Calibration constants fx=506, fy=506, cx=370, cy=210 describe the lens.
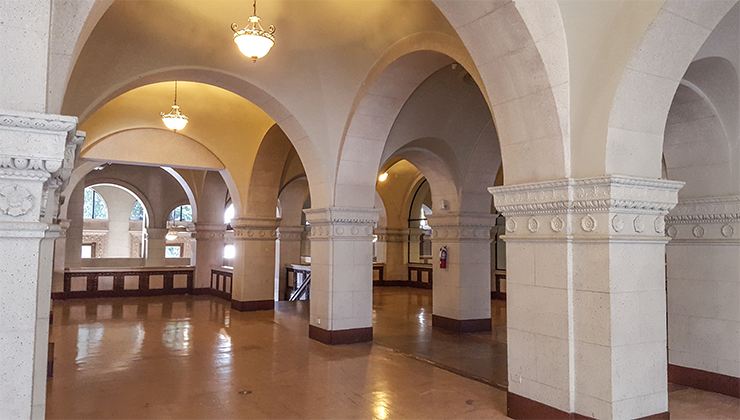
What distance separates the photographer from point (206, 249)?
16.8 m

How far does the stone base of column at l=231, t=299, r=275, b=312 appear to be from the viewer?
1286cm

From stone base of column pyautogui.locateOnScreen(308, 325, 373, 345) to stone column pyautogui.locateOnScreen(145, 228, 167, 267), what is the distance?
13970mm

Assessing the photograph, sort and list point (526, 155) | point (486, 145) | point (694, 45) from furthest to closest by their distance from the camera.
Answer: point (486, 145) → point (526, 155) → point (694, 45)

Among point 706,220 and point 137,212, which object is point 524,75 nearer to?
point 706,220

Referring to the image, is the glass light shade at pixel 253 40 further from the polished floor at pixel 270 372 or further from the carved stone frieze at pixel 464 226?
the carved stone frieze at pixel 464 226

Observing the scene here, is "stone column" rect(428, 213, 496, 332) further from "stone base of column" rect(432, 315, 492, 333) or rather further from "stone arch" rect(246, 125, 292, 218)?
"stone arch" rect(246, 125, 292, 218)

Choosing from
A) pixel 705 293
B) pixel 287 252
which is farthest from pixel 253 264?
pixel 705 293

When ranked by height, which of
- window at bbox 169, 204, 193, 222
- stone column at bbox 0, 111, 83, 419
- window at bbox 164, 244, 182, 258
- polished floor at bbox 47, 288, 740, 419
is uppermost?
window at bbox 169, 204, 193, 222

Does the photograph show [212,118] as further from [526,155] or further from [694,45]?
[694,45]

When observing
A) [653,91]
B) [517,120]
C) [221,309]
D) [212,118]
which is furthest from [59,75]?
[221,309]

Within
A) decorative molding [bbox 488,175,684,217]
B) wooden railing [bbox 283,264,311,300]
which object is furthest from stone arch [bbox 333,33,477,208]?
wooden railing [bbox 283,264,311,300]

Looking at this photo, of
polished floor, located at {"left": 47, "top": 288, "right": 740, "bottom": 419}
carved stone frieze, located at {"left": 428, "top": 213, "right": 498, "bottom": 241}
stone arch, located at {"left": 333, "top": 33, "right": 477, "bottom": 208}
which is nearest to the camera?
polished floor, located at {"left": 47, "top": 288, "right": 740, "bottom": 419}

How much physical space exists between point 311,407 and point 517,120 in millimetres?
3694

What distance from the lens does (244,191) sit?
42.6 feet
